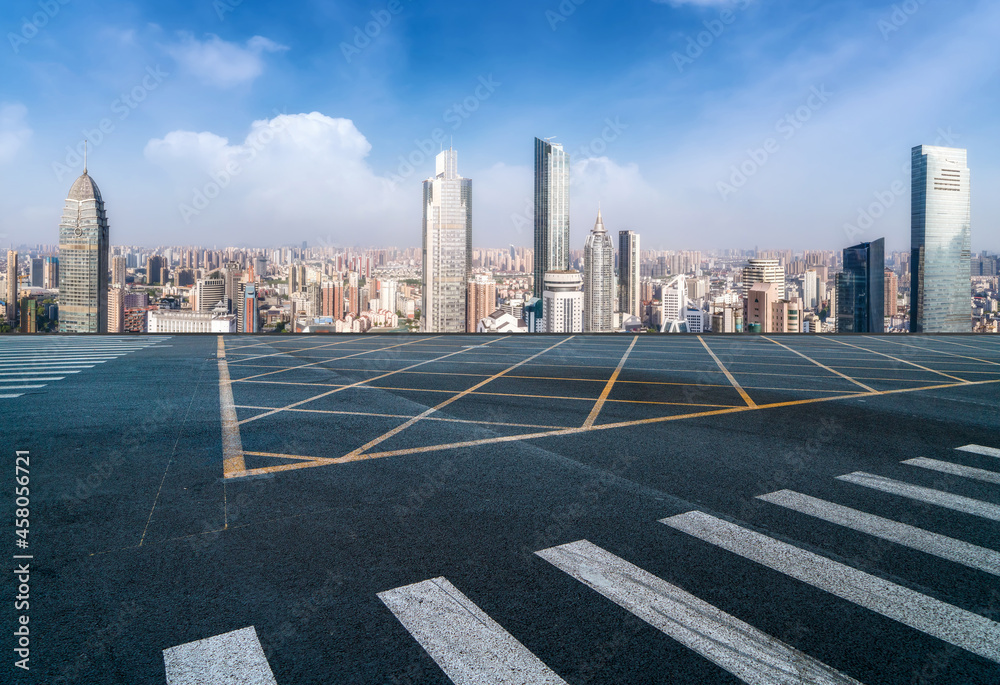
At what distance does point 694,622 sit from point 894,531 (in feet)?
7.03

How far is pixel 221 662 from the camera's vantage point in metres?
2.71

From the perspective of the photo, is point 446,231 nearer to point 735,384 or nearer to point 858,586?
point 735,384

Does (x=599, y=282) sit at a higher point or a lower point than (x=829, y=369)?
higher

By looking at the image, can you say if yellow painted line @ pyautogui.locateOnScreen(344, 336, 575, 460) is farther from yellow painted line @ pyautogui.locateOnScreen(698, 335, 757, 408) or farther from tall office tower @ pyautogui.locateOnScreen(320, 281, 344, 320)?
tall office tower @ pyautogui.locateOnScreen(320, 281, 344, 320)

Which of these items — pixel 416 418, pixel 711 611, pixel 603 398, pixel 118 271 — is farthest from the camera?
pixel 118 271

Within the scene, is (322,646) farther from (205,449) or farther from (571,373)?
(571,373)

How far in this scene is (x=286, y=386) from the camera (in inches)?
413

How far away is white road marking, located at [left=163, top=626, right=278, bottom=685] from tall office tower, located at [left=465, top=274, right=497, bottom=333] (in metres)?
23.3

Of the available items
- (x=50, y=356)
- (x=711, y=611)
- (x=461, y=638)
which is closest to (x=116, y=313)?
(x=50, y=356)

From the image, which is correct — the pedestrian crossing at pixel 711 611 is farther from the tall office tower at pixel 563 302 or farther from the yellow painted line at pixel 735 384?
the tall office tower at pixel 563 302

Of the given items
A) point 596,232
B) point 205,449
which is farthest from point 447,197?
point 205,449

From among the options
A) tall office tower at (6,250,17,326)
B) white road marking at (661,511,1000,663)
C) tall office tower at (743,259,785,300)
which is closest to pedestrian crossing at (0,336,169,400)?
tall office tower at (6,250,17,326)

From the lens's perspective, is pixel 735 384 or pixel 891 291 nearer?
pixel 735 384

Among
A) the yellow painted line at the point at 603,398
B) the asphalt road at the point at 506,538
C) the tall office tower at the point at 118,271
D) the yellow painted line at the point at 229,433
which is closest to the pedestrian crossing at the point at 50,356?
the asphalt road at the point at 506,538
